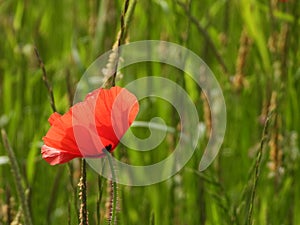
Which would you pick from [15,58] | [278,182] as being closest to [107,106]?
[278,182]

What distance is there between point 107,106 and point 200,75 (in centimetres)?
86

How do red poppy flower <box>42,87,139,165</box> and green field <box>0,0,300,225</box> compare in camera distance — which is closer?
red poppy flower <box>42,87,139,165</box>

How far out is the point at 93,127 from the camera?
729 mm

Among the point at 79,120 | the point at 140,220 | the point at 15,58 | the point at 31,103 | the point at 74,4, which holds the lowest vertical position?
the point at 140,220

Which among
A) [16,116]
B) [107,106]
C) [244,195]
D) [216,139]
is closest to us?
[107,106]

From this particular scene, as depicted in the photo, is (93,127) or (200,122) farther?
(200,122)

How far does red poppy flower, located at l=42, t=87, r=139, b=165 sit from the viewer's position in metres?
0.72

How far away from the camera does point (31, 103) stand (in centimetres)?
184

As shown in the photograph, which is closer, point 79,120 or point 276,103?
point 79,120

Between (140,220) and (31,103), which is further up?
(31,103)

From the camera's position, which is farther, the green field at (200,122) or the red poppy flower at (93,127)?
the green field at (200,122)

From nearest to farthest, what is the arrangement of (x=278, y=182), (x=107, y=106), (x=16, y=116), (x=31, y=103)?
(x=107, y=106) → (x=278, y=182) → (x=16, y=116) → (x=31, y=103)

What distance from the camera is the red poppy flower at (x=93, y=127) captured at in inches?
28.5

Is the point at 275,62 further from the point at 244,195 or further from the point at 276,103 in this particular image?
the point at 244,195
